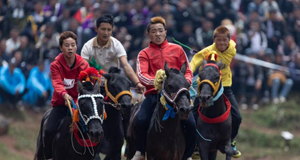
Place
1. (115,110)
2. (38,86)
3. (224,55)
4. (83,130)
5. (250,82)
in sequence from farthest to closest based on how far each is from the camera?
1. (250,82)
2. (38,86)
3. (224,55)
4. (115,110)
5. (83,130)

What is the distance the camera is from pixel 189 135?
35.3ft

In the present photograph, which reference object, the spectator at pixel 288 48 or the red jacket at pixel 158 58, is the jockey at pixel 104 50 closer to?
the red jacket at pixel 158 58

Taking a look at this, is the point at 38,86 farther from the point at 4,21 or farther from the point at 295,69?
the point at 295,69

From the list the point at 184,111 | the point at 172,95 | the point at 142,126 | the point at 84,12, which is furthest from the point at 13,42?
the point at 184,111

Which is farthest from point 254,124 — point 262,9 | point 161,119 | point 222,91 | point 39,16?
point 161,119

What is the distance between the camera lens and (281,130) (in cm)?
2103

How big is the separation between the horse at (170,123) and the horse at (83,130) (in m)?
0.95

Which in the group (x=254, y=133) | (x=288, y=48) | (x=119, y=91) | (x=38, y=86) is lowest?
(x=254, y=133)

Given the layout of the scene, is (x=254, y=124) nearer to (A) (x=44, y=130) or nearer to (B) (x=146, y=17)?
(B) (x=146, y=17)

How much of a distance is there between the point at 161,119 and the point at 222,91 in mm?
1759

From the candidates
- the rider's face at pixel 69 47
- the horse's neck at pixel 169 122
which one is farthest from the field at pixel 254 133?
the horse's neck at pixel 169 122

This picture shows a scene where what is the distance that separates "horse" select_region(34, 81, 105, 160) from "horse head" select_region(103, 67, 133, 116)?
0.80m

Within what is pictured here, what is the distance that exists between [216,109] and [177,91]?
7.70 ft

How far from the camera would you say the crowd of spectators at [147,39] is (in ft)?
65.7
